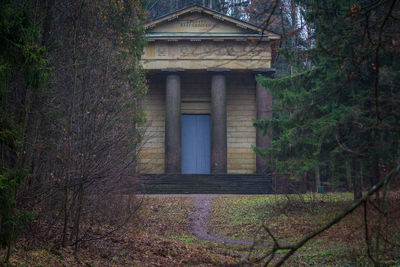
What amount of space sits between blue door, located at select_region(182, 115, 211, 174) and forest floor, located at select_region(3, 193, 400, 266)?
386 inches

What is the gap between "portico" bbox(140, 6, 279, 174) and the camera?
27844mm

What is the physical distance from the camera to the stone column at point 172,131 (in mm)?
27828

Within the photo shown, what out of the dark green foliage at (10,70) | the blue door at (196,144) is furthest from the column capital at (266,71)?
the dark green foliage at (10,70)

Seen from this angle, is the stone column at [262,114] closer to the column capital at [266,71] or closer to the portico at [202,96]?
the portico at [202,96]

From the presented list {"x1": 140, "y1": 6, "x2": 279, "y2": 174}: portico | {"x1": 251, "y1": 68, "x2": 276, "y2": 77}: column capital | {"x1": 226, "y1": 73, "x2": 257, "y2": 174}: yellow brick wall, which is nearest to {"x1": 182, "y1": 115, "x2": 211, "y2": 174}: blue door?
{"x1": 140, "y1": 6, "x2": 279, "y2": 174}: portico

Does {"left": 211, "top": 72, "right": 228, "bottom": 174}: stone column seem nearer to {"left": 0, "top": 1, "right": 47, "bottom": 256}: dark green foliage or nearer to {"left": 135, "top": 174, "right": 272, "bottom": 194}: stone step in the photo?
{"left": 135, "top": 174, "right": 272, "bottom": 194}: stone step

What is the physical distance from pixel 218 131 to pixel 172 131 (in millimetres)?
2729

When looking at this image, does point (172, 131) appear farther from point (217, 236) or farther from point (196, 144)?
point (217, 236)

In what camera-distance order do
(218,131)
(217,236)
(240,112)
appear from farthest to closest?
(240,112), (218,131), (217,236)

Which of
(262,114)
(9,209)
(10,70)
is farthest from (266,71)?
(9,209)

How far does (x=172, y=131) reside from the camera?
2798 cm

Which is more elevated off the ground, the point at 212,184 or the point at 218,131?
the point at 218,131

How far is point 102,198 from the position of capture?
10445 millimetres

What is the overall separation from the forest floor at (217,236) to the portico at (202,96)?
703cm
